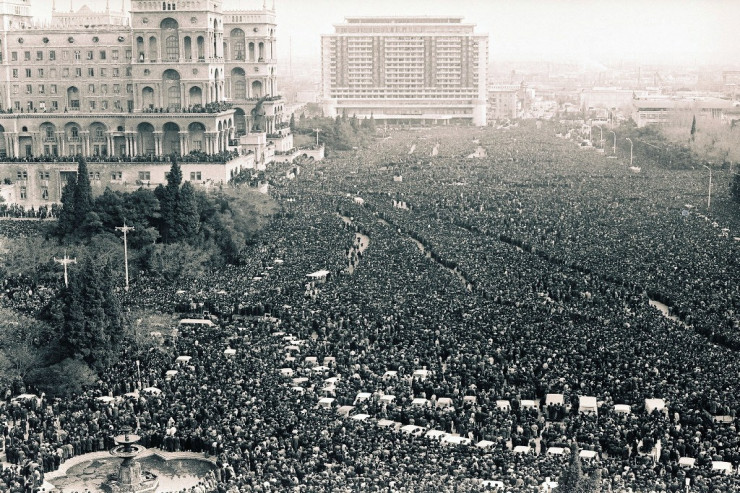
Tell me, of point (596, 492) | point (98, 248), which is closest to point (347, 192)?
point (98, 248)

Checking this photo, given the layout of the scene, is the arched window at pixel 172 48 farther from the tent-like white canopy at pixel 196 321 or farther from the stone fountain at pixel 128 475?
the stone fountain at pixel 128 475

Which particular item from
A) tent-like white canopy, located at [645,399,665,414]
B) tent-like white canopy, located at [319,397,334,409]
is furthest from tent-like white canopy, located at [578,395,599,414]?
tent-like white canopy, located at [319,397,334,409]

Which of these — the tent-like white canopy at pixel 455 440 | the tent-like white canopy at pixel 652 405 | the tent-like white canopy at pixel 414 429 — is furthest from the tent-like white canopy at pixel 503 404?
the tent-like white canopy at pixel 652 405

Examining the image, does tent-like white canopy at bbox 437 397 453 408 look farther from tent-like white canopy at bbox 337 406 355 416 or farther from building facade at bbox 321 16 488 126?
building facade at bbox 321 16 488 126

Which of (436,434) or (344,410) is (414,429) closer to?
(436,434)

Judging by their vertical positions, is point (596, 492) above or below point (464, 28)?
below

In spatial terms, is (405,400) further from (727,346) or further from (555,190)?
(555,190)
